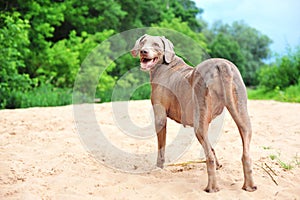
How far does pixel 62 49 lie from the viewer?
1231cm

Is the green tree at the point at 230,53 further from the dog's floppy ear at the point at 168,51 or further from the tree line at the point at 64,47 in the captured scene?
the dog's floppy ear at the point at 168,51

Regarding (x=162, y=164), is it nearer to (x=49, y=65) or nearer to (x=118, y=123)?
(x=118, y=123)

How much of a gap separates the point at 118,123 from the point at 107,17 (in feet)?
34.3

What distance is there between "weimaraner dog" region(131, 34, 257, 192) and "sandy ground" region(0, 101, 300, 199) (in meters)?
0.35

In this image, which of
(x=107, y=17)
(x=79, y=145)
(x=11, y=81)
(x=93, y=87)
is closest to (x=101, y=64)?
(x=93, y=87)

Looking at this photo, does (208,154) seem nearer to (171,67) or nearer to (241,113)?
(241,113)

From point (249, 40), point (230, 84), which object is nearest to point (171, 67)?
point (230, 84)

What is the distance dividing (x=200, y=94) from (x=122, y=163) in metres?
1.49

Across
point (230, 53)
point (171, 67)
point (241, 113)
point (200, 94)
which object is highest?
point (230, 53)

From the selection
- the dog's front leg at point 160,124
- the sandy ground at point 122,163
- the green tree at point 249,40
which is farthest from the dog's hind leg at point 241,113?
the green tree at point 249,40

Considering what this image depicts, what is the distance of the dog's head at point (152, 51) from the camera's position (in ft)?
10.8

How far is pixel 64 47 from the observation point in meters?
12.5

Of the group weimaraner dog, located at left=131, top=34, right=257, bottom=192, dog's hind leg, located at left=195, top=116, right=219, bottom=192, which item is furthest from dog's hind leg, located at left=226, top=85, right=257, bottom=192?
dog's hind leg, located at left=195, top=116, right=219, bottom=192

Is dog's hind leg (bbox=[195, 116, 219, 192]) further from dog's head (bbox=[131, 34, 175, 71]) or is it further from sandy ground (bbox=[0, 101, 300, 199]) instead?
dog's head (bbox=[131, 34, 175, 71])
